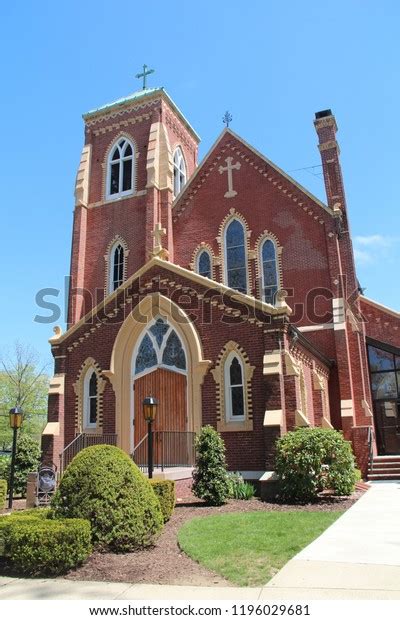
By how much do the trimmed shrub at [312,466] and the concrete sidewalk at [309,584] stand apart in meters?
3.85

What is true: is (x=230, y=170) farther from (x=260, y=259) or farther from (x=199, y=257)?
(x=260, y=259)

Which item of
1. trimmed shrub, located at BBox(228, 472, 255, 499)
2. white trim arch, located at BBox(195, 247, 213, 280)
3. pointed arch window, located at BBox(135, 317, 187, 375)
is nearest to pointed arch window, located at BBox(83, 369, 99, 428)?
pointed arch window, located at BBox(135, 317, 187, 375)

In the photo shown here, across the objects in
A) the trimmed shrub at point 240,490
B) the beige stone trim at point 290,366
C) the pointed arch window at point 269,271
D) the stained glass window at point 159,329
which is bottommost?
the trimmed shrub at point 240,490

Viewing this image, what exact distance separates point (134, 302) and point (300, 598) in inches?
474

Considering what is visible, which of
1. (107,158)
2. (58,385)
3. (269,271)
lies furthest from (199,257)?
(58,385)

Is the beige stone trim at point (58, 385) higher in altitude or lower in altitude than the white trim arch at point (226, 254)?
lower

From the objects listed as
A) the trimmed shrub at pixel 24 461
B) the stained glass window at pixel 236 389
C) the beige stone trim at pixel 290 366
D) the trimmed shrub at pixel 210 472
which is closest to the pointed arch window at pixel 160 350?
the stained glass window at pixel 236 389

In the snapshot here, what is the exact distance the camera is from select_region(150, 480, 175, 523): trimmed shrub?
10.1 metres

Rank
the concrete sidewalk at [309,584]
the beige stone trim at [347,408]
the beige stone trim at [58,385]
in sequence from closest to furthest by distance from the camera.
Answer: the concrete sidewalk at [309,584] < the beige stone trim at [58,385] < the beige stone trim at [347,408]

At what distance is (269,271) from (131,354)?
7.35m

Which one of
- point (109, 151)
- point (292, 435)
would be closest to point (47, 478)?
point (292, 435)

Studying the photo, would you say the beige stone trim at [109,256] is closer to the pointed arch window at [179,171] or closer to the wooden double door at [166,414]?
the pointed arch window at [179,171]

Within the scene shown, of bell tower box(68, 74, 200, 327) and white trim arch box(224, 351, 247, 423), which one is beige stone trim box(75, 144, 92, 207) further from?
white trim arch box(224, 351, 247, 423)

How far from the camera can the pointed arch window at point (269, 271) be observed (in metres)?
20.7
